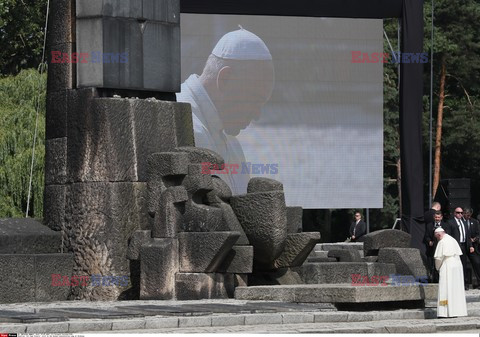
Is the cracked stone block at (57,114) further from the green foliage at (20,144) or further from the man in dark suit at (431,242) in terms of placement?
the green foliage at (20,144)

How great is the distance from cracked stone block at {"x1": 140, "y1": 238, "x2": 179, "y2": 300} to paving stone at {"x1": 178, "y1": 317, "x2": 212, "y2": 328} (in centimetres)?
286

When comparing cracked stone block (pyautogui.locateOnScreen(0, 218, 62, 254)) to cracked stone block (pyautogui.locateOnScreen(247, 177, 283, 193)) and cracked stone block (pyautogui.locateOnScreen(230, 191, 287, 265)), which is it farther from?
cracked stone block (pyautogui.locateOnScreen(247, 177, 283, 193))

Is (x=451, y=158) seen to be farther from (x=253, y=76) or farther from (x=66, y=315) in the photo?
(x=66, y=315)

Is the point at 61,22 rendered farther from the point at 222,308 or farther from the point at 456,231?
the point at 456,231

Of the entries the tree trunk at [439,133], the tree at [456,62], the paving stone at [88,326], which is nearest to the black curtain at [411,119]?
the tree trunk at [439,133]

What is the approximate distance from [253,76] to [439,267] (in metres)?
13.9

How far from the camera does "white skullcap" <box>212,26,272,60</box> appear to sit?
28.9m

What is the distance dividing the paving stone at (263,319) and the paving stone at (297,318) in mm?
59

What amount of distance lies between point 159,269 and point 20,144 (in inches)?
611

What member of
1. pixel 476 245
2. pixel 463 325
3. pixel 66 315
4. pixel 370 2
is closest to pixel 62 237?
pixel 66 315

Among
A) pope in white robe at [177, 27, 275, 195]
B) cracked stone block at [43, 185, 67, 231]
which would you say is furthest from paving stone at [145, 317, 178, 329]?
pope in white robe at [177, 27, 275, 195]

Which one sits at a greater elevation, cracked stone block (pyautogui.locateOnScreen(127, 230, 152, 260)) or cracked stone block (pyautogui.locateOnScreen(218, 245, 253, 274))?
cracked stone block (pyautogui.locateOnScreen(127, 230, 152, 260))

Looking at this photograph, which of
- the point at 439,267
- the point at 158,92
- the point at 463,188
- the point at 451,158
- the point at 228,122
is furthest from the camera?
the point at 451,158

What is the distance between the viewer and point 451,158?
48781mm
